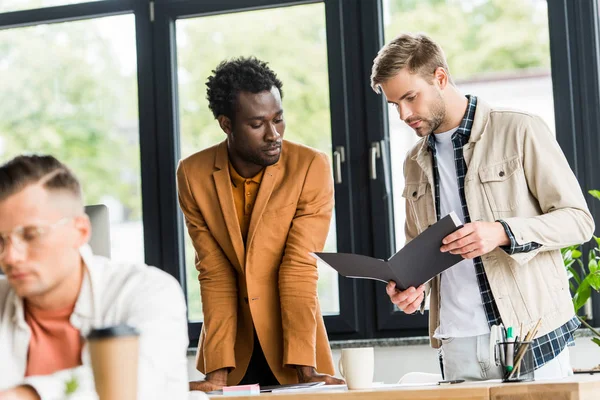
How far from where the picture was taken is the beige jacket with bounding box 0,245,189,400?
54.9 inches

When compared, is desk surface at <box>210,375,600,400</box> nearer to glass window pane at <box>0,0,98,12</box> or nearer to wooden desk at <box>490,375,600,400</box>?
wooden desk at <box>490,375,600,400</box>

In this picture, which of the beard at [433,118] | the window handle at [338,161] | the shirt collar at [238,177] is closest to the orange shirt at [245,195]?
the shirt collar at [238,177]

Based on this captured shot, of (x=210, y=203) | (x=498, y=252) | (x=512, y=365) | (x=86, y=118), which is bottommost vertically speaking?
(x=512, y=365)

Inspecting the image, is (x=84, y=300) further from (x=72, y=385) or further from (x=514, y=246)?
(x=514, y=246)

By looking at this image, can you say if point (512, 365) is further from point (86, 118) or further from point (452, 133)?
point (86, 118)

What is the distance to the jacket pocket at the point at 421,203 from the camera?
262 centimetres

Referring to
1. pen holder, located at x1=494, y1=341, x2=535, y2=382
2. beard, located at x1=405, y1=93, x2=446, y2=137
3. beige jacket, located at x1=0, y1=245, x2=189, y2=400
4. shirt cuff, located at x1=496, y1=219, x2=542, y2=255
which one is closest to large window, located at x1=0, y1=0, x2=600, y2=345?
beard, located at x1=405, y1=93, x2=446, y2=137

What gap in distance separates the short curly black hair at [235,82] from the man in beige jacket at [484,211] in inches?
16.5

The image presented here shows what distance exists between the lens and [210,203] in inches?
114

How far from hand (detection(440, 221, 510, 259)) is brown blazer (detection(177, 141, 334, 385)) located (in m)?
0.59

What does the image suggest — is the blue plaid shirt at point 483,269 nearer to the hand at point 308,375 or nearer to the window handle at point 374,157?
the hand at point 308,375

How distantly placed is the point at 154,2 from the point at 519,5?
69.0 inches

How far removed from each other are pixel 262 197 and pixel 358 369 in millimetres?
928

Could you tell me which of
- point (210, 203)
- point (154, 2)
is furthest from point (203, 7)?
point (210, 203)
